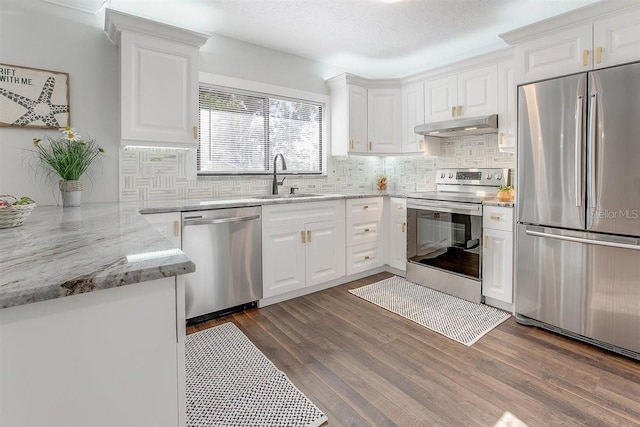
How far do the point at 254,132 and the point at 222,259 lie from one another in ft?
4.68

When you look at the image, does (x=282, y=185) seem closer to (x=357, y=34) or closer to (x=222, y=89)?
(x=222, y=89)

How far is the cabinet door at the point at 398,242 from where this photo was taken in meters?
3.64

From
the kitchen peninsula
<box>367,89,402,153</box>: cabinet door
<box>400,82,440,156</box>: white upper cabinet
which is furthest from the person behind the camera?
<box>367,89,402,153</box>: cabinet door

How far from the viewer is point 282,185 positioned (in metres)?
3.62

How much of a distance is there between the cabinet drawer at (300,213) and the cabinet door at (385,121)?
3.37 ft

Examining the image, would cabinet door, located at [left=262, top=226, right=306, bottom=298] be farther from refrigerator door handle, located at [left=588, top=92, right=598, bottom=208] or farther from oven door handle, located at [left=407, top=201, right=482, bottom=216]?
refrigerator door handle, located at [left=588, top=92, right=598, bottom=208]

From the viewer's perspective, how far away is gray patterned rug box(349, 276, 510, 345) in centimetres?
248

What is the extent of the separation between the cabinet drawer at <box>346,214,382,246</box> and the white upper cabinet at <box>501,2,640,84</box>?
6.01 ft

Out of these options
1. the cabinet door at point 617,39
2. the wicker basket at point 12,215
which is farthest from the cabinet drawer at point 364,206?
the wicker basket at point 12,215

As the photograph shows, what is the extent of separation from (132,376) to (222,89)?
9.57 feet

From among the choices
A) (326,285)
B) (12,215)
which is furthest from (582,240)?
(12,215)

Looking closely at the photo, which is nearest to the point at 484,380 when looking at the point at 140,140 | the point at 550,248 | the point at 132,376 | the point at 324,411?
the point at 324,411

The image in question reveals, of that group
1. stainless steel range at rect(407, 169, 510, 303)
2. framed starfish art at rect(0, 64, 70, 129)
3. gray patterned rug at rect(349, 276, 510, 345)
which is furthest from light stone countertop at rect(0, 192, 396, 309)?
stainless steel range at rect(407, 169, 510, 303)

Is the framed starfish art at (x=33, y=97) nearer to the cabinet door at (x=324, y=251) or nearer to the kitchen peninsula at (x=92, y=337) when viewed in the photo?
the kitchen peninsula at (x=92, y=337)
